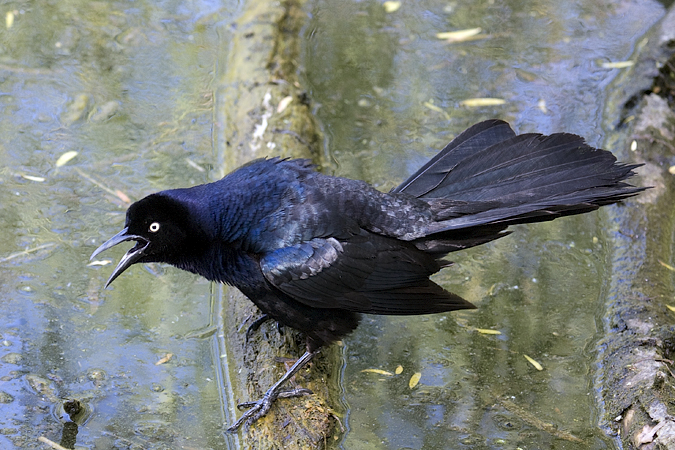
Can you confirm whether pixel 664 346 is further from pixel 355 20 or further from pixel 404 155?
pixel 355 20

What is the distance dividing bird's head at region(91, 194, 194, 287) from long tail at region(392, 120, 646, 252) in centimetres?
131

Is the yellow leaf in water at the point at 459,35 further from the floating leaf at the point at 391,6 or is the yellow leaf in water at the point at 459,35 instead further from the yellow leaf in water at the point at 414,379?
the yellow leaf in water at the point at 414,379

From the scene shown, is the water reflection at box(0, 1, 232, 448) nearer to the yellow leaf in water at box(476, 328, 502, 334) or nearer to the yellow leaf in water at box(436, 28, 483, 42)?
the yellow leaf in water at box(476, 328, 502, 334)

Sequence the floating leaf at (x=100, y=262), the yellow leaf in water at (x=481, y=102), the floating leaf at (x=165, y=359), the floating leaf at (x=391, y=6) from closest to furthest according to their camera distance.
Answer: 1. the floating leaf at (x=165, y=359)
2. the floating leaf at (x=100, y=262)
3. the yellow leaf in water at (x=481, y=102)
4. the floating leaf at (x=391, y=6)

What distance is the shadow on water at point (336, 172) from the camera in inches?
150

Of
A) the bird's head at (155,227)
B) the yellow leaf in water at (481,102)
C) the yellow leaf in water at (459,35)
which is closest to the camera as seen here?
the bird's head at (155,227)

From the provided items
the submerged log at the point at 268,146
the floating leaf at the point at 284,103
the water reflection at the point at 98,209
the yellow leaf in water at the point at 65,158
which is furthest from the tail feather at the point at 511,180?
the yellow leaf in water at the point at 65,158

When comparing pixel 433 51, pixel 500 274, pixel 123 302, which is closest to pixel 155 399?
pixel 123 302

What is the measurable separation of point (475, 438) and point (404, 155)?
8.27ft

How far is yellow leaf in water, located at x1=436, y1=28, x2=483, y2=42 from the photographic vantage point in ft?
22.4

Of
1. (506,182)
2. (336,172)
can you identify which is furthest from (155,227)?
(336,172)

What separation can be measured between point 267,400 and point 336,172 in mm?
2281

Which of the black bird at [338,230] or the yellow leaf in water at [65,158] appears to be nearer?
the black bird at [338,230]

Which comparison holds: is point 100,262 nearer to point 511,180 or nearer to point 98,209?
point 98,209
